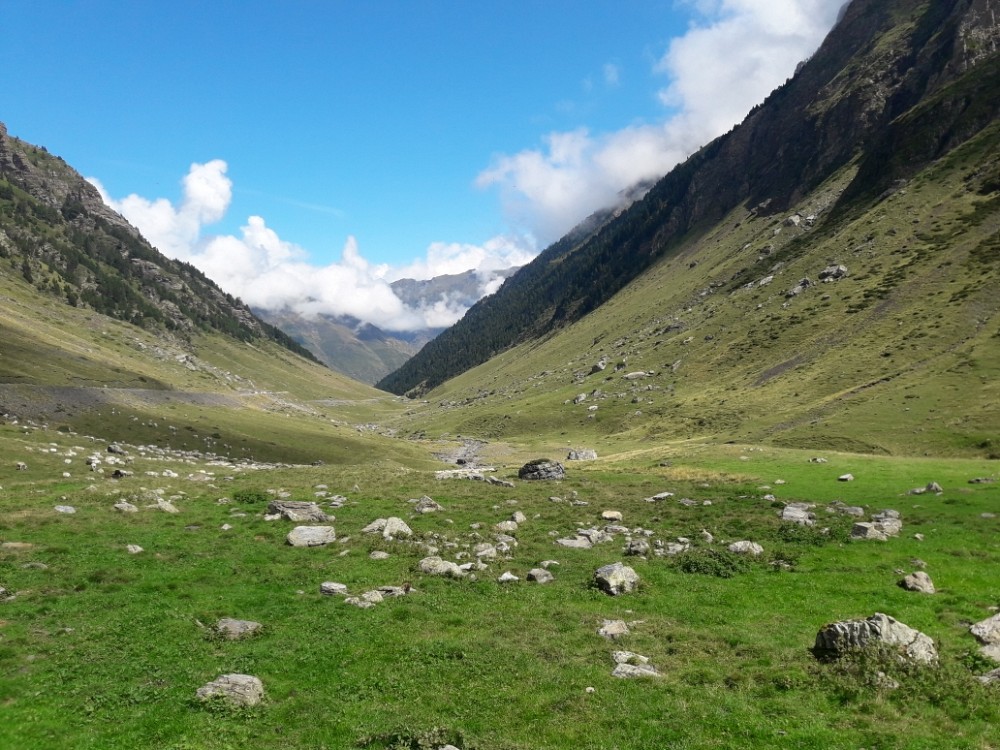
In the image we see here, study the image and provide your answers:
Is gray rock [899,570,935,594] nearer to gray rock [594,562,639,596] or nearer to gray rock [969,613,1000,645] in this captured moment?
gray rock [969,613,1000,645]

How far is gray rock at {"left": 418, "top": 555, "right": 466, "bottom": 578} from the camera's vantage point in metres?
24.3

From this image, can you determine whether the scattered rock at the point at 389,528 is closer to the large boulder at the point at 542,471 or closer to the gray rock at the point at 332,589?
the gray rock at the point at 332,589

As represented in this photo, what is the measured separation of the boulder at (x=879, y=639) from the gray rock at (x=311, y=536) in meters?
22.4

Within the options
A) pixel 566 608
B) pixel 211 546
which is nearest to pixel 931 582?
pixel 566 608

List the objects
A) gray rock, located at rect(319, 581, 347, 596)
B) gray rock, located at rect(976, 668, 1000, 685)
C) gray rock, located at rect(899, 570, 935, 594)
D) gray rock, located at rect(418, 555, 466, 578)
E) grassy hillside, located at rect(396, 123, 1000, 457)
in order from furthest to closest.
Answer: grassy hillside, located at rect(396, 123, 1000, 457), gray rock, located at rect(418, 555, 466, 578), gray rock, located at rect(319, 581, 347, 596), gray rock, located at rect(899, 570, 935, 594), gray rock, located at rect(976, 668, 1000, 685)

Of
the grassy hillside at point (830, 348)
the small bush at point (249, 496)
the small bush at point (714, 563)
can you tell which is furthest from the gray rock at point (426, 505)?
the grassy hillside at point (830, 348)

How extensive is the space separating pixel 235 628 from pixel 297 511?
14541 millimetres

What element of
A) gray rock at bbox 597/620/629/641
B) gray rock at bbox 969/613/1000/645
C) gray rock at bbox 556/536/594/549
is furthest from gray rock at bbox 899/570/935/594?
gray rock at bbox 556/536/594/549

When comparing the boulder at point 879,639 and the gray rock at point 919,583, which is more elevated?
the gray rock at point 919,583

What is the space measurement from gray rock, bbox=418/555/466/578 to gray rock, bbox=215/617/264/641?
7733 mm

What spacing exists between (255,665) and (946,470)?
51412 millimetres

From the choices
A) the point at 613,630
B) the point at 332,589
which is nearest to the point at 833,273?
the point at 613,630

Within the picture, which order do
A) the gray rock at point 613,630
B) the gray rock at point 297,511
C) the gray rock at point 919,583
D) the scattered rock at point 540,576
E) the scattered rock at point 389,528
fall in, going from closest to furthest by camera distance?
the gray rock at point 613,630 < the gray rock at point 919,583 < the scattered rock at point 540,576 < the scattered rock at point 389,528 < the gray rock at point 297,511

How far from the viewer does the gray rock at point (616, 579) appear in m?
22.8
